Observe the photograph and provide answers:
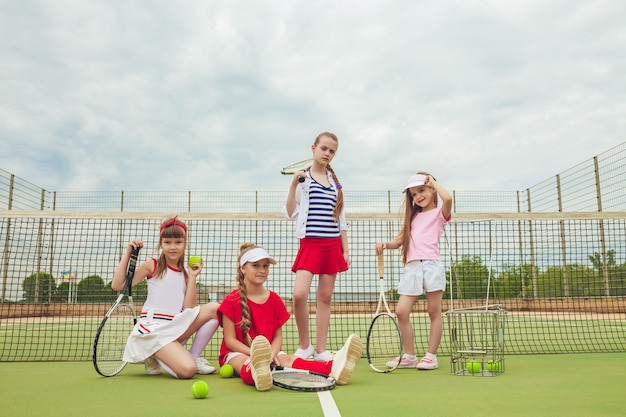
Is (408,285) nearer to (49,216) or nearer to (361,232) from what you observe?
(361,232)

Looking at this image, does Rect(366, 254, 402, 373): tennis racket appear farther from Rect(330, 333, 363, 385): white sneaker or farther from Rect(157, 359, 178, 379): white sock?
Rect(157, 359, 178, 379): white sock

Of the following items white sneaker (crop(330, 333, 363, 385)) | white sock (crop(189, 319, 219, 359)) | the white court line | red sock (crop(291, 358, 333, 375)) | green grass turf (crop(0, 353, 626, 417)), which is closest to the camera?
the white court line

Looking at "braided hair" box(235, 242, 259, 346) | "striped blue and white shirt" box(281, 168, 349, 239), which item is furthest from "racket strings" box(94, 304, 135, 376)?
"striped blue and white shirt" box(281, 168, 349, 239)

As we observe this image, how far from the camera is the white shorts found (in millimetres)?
5020

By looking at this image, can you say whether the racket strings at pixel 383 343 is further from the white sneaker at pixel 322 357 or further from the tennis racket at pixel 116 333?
the tennis racket at pixel 116 333

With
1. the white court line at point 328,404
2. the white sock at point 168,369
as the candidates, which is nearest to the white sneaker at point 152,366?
the white sock at point 168,369

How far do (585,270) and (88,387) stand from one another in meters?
11.2

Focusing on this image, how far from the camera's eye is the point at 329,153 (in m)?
5.12

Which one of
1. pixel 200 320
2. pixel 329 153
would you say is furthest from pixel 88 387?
pixel 329 153

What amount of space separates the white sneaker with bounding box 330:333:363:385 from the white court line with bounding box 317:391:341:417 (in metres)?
0.27

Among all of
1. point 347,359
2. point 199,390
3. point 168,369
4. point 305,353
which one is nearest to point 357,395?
point 347,359

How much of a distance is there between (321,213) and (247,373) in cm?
170

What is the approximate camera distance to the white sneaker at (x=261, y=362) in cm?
365

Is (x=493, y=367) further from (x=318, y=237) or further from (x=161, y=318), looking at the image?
(x=161, y=318)
